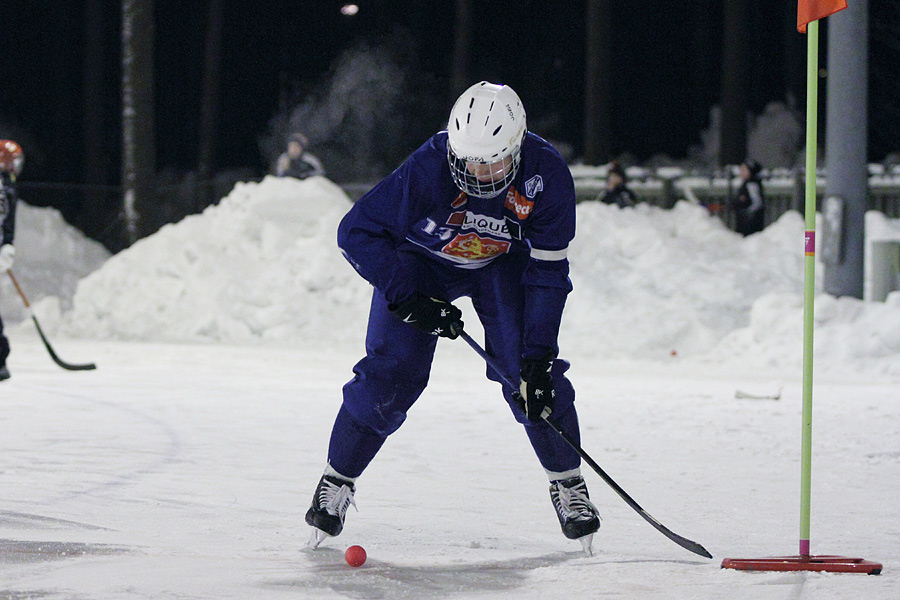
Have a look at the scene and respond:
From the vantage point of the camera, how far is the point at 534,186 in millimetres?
4285

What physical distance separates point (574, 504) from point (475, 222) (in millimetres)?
1165

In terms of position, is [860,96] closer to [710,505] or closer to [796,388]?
[796,388]

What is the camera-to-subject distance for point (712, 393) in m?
9.04

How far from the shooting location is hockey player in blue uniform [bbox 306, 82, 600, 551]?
4238 millimetres

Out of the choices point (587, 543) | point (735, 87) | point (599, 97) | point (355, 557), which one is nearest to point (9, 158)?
point (355, 557)

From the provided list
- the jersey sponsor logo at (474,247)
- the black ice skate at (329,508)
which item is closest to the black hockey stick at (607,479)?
the jersey sponsor logo at (474,247)

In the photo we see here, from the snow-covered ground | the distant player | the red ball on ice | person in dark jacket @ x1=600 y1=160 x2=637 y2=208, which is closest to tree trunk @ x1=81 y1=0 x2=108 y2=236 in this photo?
the snow-covered ground

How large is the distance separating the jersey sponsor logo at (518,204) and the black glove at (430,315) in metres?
0.43

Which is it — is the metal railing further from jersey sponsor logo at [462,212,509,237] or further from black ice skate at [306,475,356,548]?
black ice skate at [306,475,356,548]

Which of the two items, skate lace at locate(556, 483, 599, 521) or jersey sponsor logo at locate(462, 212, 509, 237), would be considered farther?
skate lace at locate(556, 483, 599, 521)

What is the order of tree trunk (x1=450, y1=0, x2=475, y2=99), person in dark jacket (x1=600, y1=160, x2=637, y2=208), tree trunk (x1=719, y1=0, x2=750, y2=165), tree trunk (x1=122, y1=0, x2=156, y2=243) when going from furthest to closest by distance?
tree trunk (x1=450, y1=0, x2=475, y2=99), tree trunk (x1=719, y1=0, x2=750, y2=165), tree trunk (x1=122, y1=0, x2=156, y2=243), person in dark jacket (x1=600, y1=160, x2=637, y2=208)

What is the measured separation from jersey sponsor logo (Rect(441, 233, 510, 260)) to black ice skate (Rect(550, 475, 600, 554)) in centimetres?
95

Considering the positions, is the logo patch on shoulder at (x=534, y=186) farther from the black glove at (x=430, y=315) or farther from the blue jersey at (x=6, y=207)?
the blue jersey at (x=6, y=207)

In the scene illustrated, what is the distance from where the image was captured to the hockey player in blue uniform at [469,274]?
424cm
